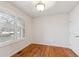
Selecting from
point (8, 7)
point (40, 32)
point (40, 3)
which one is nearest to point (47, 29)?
point (40, 32)

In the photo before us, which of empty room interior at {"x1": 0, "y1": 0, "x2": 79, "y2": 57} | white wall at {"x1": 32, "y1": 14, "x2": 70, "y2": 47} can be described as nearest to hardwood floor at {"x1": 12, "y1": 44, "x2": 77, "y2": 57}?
empty room interior at {"x1": 0, "y1": 0, "x2": 79, "y2": 57}

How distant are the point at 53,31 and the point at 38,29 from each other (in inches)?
24.9

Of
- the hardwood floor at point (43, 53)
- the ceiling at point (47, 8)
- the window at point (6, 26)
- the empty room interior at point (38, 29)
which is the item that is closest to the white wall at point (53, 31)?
the empty room interior at point (38, 29)

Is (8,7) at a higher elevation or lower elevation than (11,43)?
higher

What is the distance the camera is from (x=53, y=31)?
174 inches

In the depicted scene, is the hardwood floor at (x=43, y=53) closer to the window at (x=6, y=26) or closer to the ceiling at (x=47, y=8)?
the window at (x=6, y=26)

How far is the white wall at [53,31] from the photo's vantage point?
404cm

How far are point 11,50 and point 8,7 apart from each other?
108 centimetres

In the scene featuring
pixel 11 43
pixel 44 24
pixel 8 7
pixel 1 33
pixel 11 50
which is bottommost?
pixel 11 50

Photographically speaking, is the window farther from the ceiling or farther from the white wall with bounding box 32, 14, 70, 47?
the white wall with bounding box 32, 14, 70, 47

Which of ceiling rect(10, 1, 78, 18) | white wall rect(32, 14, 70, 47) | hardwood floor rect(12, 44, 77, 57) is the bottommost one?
hardwood floor rect(12, 44, 77, 57)

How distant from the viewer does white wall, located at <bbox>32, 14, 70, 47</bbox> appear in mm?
4035

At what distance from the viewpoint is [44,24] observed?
407 centimetres

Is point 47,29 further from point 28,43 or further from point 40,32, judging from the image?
point 28,43
